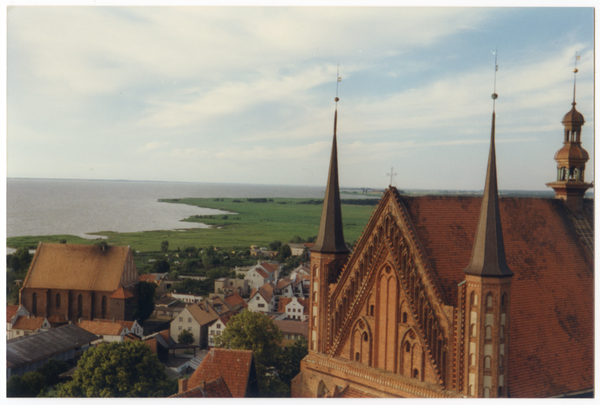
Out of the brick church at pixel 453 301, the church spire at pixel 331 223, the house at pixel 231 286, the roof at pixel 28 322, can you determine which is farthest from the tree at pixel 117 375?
the house at pixel 231 286

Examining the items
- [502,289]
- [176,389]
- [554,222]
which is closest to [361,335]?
[502,289]

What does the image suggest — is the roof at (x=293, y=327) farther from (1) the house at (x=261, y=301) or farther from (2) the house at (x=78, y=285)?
(2) the house at (x=78, y=285)

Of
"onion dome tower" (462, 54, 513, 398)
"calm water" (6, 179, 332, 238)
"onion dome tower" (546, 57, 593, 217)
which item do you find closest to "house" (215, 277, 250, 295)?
"calm water" (6, 179, 332, 238)

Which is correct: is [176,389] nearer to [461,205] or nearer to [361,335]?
[361,335]

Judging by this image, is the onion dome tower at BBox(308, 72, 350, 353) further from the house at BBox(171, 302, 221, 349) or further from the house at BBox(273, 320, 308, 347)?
the house at BBox(171, 302, 221, 349)

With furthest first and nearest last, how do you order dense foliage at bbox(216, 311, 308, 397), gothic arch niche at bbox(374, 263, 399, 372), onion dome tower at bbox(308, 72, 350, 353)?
dense foliage at bbox(216, 311, 308, 397)
onion dome tower at bbox(308, 72, 350, 353)
gothic arch niche at bbox(374, 263, 399, 372)

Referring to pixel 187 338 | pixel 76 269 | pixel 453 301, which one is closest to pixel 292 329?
pixel 187 338
